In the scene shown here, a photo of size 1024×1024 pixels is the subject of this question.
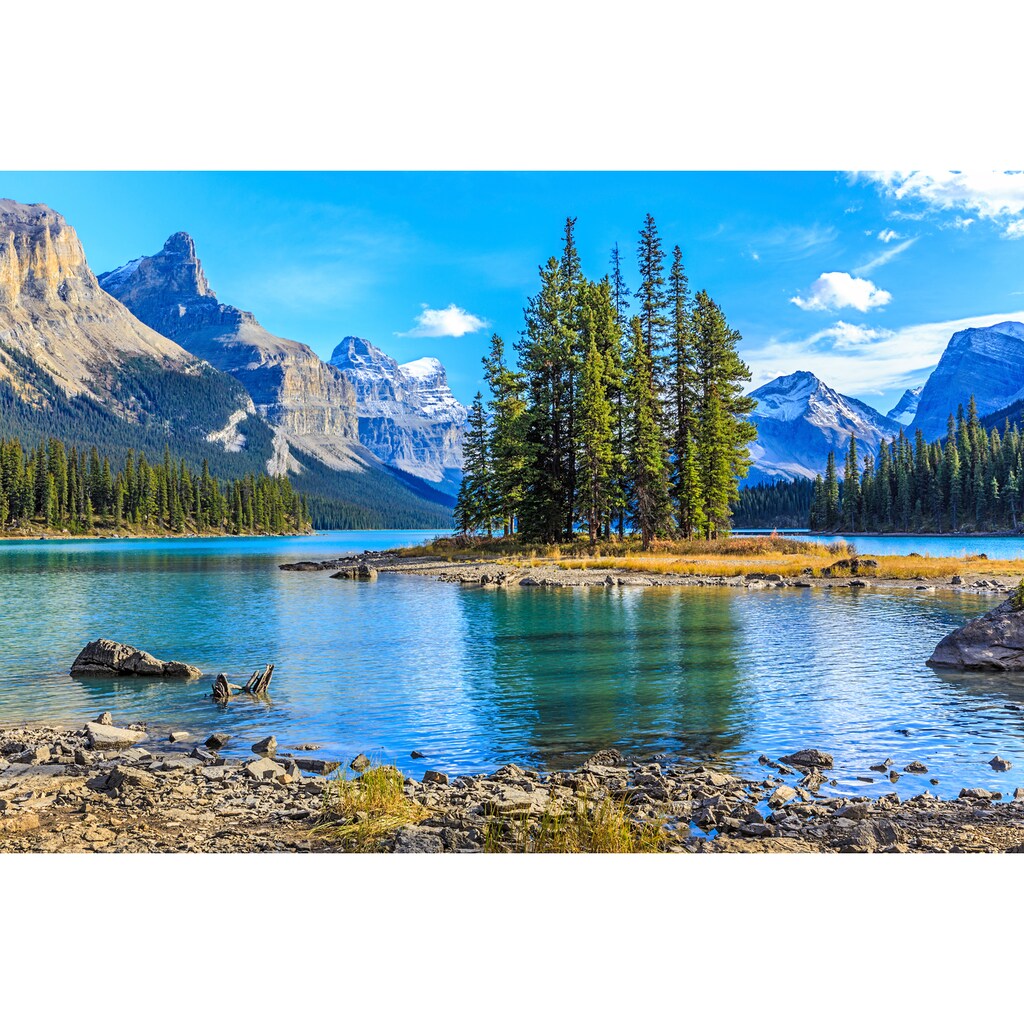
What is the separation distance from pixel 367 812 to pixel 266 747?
4584mm

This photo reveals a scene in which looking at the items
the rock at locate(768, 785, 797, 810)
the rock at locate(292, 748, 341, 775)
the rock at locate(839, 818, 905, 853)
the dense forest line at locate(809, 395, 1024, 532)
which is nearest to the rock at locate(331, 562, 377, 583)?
the rock at locate(292, 748, 341, 775)

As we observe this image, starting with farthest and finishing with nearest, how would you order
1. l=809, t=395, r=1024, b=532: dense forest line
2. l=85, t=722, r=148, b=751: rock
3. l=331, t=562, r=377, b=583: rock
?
l=809, t=395, r=1024, b=532: dense forest line, l=331, t=562, r=377, b=583: rock, l=85, t=722, r=148, b=751: rock

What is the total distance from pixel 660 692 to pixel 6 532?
474 feet

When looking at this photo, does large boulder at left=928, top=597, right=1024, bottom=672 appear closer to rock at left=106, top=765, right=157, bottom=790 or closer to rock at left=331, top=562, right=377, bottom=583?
rock at left=106, top=765, right=157, bottom=790

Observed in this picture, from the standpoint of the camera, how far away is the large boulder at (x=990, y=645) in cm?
1873

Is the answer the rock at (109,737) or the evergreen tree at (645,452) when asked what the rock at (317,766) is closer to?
the rock at (109,737)

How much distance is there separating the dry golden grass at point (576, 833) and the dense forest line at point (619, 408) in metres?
49.2

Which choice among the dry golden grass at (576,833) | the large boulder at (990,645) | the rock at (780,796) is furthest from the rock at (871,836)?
the large boulder at (990,645)

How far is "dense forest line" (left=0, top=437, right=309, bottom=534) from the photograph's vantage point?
138 m

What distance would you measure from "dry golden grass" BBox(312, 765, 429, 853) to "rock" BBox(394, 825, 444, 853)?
23 cm

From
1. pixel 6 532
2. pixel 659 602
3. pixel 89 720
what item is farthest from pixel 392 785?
pixel 6 532

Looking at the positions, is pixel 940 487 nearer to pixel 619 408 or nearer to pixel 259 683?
pixel 619 408

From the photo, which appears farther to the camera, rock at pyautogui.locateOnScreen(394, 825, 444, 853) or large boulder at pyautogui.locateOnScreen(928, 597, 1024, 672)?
large boulder at pyautogui.locateOnScreen(928, 597, 1024, 672)

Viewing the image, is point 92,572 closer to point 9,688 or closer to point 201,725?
point 9,688
